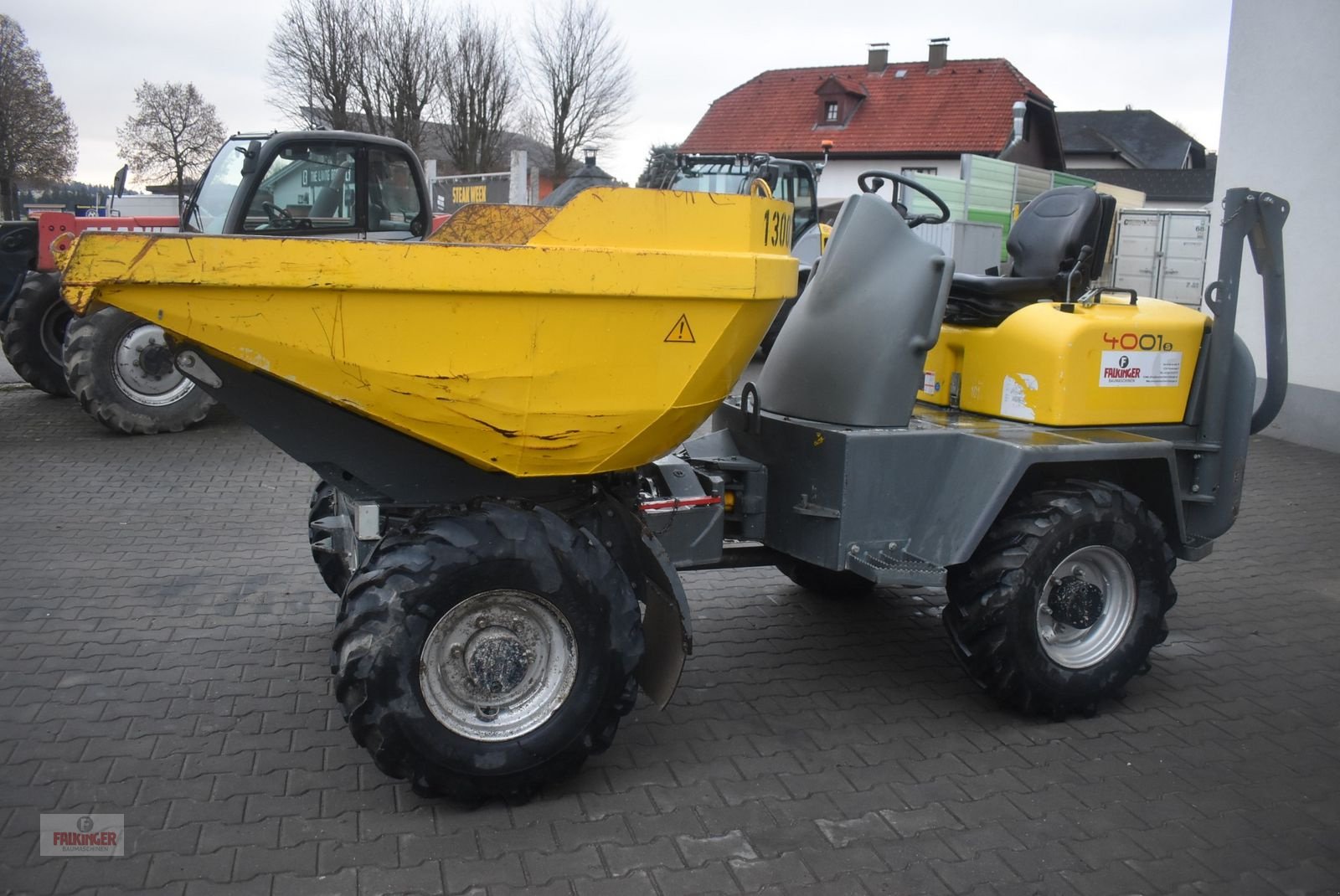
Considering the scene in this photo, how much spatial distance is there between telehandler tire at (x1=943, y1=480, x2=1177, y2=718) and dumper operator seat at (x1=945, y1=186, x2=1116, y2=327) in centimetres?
82

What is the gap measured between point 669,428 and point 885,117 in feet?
125

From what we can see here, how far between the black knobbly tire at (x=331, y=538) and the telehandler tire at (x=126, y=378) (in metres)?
4.54

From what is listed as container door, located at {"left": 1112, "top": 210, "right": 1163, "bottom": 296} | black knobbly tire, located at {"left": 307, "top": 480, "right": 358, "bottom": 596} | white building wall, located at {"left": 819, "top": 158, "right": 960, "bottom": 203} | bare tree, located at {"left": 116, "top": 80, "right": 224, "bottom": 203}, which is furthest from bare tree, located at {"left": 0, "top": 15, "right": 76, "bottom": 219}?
black knobbly tire, located at {"left": 307, "top": 480, "right": 358, "bottom": 596}

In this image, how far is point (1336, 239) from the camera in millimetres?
→ 9219

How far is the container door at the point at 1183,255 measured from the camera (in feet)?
60.4

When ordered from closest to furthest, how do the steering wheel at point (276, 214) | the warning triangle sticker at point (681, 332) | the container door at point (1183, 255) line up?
1. the warning triangle sticker at point (681, 332)
2. the steering wheel at point (276, 214)
3. the container door at point (1183, 255)

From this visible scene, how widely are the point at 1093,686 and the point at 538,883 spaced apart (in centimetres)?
227

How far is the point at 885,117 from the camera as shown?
38.9 metres

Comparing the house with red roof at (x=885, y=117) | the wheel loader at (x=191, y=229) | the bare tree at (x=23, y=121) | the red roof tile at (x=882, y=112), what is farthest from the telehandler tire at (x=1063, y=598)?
the red roof tile at (x=882, y=112)

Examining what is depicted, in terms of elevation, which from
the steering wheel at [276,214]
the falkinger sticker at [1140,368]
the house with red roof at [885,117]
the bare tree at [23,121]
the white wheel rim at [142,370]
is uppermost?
the house with red roof at [885,117]

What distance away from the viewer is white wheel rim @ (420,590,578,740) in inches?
129

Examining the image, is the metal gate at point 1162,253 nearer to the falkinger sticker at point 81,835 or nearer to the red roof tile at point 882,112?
the red roof tile at point 882,112

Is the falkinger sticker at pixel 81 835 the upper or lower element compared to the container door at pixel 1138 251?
lower

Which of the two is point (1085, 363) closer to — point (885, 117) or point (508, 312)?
point (508, 312)
